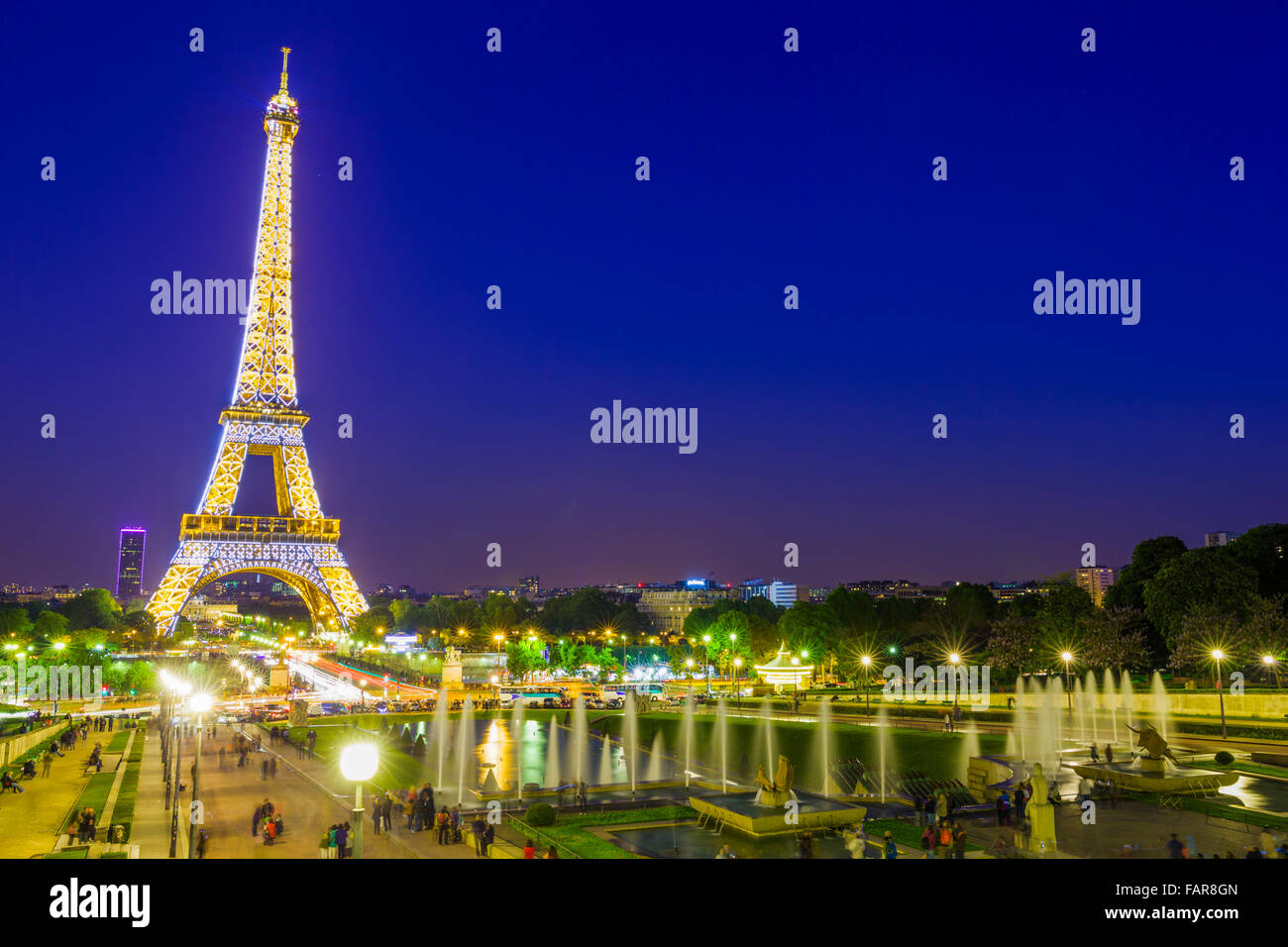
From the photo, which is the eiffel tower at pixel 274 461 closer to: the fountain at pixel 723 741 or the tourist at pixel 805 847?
the fountain at pixel 723 741

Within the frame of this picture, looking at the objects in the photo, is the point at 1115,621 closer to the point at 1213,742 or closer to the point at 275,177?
the point at 1213,742

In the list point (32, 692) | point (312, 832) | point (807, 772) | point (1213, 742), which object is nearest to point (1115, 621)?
point (1213, 742)

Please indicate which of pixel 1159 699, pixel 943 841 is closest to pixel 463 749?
pixel 943 841

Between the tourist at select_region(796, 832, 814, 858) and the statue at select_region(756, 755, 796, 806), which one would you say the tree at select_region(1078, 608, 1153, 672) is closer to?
the statue at select_region(756, 755, 796, 806)

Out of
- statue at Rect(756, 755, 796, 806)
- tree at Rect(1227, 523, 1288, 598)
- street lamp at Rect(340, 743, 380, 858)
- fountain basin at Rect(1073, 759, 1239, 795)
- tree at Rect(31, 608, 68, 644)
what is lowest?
tree at Rect(31, 608, 68, 644)

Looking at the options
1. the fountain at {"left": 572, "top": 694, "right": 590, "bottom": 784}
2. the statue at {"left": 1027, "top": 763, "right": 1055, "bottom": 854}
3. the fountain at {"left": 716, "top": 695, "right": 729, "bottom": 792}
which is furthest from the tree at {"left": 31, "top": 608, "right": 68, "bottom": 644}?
the statue at {"left": 1027, "top": 763, "right": 1055, "bottom": 854}

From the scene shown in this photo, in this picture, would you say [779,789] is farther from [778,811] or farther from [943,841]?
[943,841]
